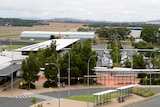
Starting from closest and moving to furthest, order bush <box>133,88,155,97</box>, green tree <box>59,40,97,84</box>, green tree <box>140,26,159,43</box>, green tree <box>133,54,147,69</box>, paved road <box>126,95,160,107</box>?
paved road <box>126,95,160,107</box>
bush <box>133,88,155,97</box>
green tree <box>59,40,97,84</box>
green tree <box>133,54,147,69</box>
green tree <box>140,26,159,43</box>

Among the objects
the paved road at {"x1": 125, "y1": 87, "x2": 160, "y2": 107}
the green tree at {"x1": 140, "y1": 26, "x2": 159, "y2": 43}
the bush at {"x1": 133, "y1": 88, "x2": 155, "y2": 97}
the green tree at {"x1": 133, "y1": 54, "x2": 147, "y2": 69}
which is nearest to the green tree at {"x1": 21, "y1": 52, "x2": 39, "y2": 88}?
the bush at {"x1": 133, "y1": 88, "x2": 155, "y2": 97}

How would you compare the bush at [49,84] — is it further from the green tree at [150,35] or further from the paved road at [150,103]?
the green tree at [150,35]

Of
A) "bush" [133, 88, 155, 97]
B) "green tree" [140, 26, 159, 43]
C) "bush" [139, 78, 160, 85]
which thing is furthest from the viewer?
"green tree" [140, 26, 159, 43]

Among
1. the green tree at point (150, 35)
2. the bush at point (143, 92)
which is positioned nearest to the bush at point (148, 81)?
the bush at point (143, 92)

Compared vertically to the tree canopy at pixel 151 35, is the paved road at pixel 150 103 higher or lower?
lower

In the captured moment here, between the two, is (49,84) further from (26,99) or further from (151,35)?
(151,35)

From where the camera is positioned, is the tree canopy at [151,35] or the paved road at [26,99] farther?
the tree canopy at [151,35]

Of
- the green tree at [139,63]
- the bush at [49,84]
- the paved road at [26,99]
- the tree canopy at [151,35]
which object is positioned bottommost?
the paved road at [26,99]

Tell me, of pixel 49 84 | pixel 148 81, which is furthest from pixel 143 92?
pixel 49 84

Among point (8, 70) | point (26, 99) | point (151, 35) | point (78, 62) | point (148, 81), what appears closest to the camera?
point (26, 99)

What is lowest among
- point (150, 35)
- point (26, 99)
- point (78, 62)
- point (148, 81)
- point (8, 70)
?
point (26, 99)

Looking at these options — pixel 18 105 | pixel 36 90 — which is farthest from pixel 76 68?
pixel 18 105

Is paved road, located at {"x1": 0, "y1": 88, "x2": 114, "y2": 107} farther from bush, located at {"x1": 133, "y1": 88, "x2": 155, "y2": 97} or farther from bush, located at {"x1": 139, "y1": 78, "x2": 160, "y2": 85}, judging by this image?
bush, located at {"x1": 139, "y1": 78, "x2": 160, "y2": 85}

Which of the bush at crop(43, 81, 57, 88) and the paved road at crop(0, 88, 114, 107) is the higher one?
the bush at crop(43, 81, 57, 88)
